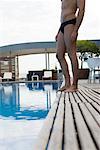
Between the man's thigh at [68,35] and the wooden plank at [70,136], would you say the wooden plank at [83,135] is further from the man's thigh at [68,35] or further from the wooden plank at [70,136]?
the man's thigh at [68,35]

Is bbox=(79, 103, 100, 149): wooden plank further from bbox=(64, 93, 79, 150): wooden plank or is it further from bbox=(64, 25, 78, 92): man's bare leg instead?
bbox=(64, 25, 78, 92): man's bare leg

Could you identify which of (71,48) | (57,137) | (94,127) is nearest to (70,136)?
(57,137)

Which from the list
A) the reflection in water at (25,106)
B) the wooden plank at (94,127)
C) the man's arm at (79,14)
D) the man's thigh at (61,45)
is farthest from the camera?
the reflection in water at (25,106)

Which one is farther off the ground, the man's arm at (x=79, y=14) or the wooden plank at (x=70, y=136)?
the man's arm at (x=79, y=14)

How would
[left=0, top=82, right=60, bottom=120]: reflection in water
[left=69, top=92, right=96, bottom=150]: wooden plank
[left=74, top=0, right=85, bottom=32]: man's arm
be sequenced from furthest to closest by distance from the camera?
1. [left=0, top=82, right=60, bottom=120]: reflection in water
2. [left=74, top=0, right=85, bottom=32]: man's arm
3. [left=69, top=92, right=96, bottom=150]: wooden plank

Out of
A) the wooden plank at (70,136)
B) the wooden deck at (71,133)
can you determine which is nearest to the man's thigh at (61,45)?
the wooden deck at (71,133)

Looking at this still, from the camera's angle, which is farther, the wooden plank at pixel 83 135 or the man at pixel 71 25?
the man at pixel 71 25

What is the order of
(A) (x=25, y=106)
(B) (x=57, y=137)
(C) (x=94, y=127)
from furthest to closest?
(A) (x=25, y=106) → (C) (x=94, y=127) → (B) (x=57, y=137)

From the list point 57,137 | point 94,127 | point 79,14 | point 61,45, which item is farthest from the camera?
point 61,45

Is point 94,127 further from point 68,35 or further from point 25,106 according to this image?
point 25,106

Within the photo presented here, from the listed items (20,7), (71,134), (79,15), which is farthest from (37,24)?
(71,134)

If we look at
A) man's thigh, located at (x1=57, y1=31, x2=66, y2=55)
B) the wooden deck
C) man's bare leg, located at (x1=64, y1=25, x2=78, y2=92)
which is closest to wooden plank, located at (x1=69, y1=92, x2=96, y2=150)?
the wooden deck

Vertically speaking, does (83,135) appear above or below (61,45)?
below

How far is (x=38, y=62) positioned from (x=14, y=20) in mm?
3285
